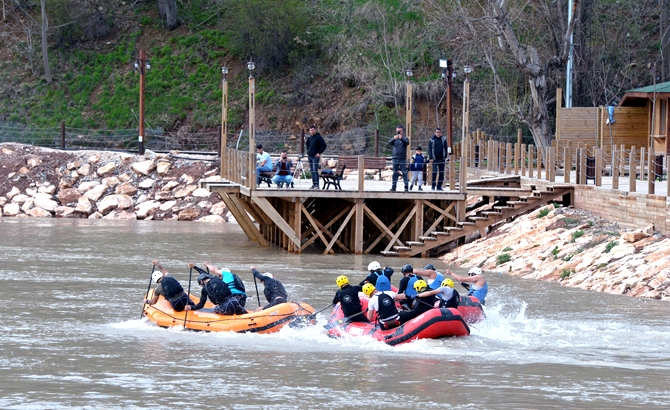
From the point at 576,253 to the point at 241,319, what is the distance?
933 centimetres

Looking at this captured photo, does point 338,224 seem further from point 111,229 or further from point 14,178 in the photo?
point 14,178

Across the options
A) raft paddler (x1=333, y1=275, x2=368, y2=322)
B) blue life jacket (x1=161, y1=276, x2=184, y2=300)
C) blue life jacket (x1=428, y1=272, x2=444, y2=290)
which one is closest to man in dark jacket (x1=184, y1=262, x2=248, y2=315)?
blue life jacket (x1=161, y1=276, x2=184, y2=300)

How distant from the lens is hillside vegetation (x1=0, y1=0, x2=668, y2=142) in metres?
46.4

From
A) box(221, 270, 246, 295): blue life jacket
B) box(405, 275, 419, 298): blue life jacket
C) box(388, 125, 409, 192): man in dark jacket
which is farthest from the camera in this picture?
box(388, 125, 409, 192): man in dark jacket

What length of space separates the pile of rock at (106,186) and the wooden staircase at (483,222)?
40.9ft

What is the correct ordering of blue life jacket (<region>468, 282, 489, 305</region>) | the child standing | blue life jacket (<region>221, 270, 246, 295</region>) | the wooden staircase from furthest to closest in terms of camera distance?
the child standing → the wooden staircase → blue life jacket (<region>221, 270, 246, 295</region>) → blue life jacket (<region>468, 282, 489, 305</region>)

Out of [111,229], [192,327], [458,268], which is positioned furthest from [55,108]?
[192,327]

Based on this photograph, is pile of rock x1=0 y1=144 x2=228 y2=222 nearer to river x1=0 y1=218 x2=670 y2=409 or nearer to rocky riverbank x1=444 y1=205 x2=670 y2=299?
rocky riverbank x1=444 y1=205 x2=670 y2=299

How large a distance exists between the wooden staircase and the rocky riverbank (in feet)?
1.02

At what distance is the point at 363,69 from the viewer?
167 feet

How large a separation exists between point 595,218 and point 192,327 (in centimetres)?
1183

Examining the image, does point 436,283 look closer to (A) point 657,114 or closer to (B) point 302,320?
(B) point 302,320

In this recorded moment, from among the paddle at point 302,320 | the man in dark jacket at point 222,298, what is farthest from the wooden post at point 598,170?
the man in dark jacket at point 222,298

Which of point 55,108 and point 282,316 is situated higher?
point 55,108
